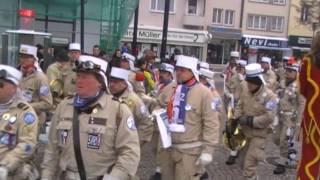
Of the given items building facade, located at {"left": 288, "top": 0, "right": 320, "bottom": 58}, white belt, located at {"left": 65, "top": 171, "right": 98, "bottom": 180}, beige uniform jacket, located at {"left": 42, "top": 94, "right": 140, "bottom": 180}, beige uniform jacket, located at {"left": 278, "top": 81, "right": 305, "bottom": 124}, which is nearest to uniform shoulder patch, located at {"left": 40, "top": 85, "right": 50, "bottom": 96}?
beige uniform jacket, located at {"left": 42, "top": 94, "right": 140, "bottom": 180}

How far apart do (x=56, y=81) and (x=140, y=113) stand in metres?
2.95

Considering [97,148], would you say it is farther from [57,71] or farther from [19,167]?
[57,71]

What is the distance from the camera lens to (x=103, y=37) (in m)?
24.8

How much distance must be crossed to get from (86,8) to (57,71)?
15.0m

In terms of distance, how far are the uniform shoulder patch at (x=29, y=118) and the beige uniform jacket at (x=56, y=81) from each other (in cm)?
Answer: 522

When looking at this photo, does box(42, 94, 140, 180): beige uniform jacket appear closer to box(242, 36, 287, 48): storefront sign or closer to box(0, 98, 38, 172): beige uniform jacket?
box(0, 98, 38, 172): beige uniform jacket

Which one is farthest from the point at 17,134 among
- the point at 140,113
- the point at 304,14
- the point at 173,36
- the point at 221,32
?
the point at 304,14

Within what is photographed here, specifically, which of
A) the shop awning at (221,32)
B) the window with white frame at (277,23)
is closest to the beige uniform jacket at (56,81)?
the shop awning at (221,32)

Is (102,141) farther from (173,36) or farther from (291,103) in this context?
(173,36)

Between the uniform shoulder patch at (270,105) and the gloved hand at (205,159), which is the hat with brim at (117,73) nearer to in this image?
the gloved hand at (205,159)

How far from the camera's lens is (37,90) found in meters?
8.05

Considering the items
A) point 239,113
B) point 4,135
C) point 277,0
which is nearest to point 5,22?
point 239,113

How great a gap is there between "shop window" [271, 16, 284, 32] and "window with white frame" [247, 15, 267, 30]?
3.64 ft

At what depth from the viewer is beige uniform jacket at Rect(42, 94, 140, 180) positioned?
4.26 metres
